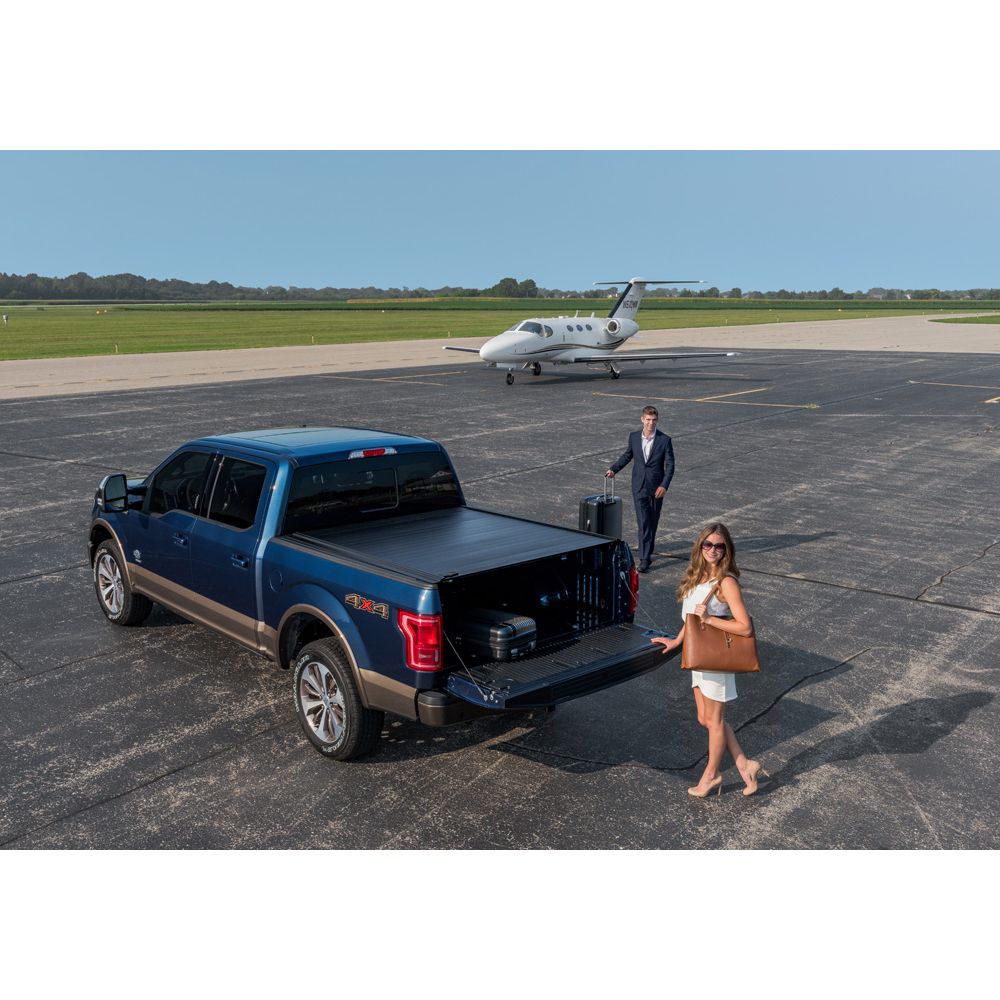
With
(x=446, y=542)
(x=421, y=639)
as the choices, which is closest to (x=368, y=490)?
(x=446, y=542)

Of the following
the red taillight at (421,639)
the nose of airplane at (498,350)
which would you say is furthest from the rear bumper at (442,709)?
the nose of airplane at (498,350)

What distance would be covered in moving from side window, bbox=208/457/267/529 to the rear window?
35 cm

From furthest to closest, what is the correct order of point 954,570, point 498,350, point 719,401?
point 498,350 → point 719,401 → point 954,570

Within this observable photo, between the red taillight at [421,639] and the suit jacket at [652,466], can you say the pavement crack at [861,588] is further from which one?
the red taillight at [421,639]

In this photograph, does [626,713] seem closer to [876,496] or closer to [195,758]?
[195,758]

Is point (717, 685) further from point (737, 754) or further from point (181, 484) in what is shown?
point (181, 484)

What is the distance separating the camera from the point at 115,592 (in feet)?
30.6

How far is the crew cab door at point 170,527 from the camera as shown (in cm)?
806

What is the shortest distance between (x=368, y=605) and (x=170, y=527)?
2.86 metres

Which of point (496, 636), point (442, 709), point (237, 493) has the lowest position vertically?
point (442, 709)

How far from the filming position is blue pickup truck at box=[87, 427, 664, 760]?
6.03 m

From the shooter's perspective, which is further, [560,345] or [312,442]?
[560,345]

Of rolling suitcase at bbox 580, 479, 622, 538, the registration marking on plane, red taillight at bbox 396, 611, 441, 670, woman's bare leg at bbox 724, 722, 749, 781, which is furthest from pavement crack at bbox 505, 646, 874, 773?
the registration marking on plane

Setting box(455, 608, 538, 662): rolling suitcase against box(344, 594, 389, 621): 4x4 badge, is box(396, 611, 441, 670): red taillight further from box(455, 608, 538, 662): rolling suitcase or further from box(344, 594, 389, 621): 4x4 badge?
box(455, 608, 538, 662): rolling suitcase
